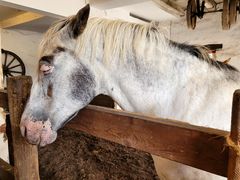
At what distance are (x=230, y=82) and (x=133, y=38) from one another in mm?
410

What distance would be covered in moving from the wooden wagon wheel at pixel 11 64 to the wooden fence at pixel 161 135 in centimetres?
420

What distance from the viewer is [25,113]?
2.69 ft

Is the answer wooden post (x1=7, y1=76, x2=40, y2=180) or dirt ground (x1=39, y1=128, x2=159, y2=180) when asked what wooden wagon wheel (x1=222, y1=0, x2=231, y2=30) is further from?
wooden post (x1=7, y1=76, x2=40, y2=180)

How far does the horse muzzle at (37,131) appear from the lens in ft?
2.66

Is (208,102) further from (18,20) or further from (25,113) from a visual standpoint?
(18,20)

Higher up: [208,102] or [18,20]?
[18,20]

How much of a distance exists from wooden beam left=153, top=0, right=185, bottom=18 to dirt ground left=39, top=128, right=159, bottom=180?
7.14 feet

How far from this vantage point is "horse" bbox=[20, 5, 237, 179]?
83cm

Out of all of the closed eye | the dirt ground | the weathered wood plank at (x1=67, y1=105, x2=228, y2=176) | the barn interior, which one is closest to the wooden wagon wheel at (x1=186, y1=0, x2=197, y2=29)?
the barn interior

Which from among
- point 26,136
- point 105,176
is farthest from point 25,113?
point 105,176

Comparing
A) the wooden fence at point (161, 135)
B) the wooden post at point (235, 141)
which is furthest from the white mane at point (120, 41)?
the wooden post at point (235, 141)

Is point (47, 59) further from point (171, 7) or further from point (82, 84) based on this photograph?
point (171, 7)

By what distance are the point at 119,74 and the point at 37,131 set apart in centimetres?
39

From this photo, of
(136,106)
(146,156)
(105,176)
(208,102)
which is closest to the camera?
(208,102)
